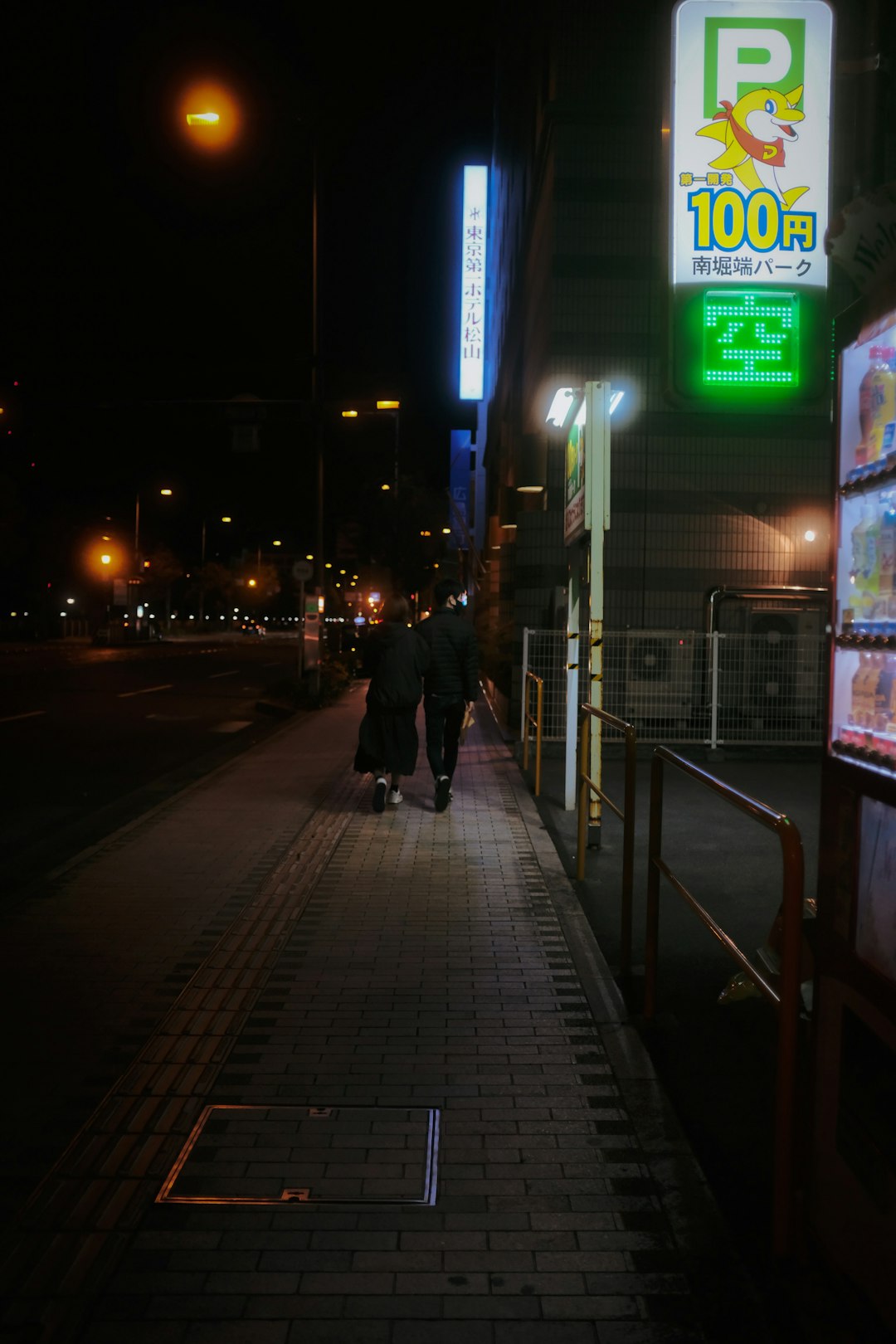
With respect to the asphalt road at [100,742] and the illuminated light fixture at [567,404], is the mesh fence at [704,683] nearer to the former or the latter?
the illuminated light fixture at [567,404]

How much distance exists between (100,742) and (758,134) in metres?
11.3

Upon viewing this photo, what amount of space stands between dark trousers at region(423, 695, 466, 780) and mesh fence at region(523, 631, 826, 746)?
357 centimetres

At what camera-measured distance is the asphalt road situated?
363 inches

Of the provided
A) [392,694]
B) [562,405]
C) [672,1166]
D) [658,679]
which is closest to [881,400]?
[672,1166]

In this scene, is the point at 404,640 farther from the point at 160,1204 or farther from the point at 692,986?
the point at 160,1204

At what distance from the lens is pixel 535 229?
55.6ft

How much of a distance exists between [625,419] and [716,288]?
2.79 metres

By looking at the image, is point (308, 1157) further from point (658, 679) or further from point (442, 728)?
point (658, 679)

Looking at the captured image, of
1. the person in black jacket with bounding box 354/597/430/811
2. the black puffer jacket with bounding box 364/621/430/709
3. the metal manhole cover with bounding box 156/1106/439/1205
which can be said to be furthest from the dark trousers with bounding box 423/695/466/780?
the metal manhole cover with bounding box 156/1106/439/1205

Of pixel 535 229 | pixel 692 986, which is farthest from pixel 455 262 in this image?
pixel 692 986

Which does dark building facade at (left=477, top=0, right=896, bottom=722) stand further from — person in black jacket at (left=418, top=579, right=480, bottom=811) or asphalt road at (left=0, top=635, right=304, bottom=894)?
asphalt road at (left=0, top=635, right=304, bottom=894)

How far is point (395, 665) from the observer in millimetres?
9312

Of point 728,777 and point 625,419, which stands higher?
point 625,419

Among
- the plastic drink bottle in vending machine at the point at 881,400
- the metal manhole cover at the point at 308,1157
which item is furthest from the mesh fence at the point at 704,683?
the plastic drink bottle in vending machine at the point at 881,400
